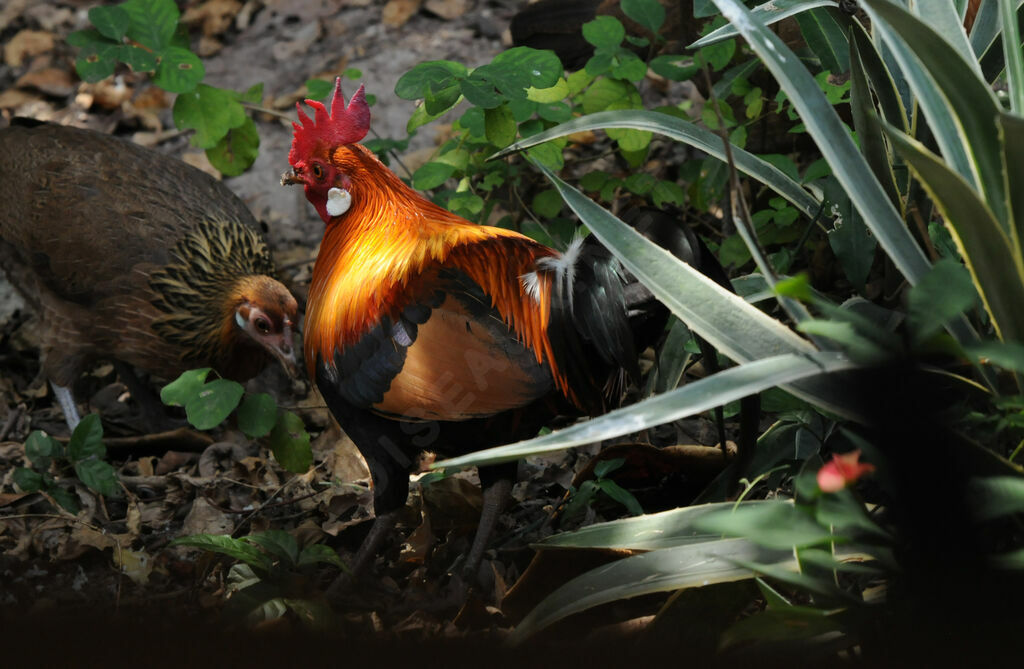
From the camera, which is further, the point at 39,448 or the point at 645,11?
the point at 645,11

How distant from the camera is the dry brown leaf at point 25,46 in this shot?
5227 mm

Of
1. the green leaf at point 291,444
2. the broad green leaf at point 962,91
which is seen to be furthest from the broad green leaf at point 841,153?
the green leaf at point 291,444

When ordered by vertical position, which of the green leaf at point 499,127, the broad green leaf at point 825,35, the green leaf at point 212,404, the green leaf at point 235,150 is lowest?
the green leaf at point 212,404

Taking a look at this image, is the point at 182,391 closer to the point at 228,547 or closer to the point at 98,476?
the point at 98,476

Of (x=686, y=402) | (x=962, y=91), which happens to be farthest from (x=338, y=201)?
(x=962, y=91)

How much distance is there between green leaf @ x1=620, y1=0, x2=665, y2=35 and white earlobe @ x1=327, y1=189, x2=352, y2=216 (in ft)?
3.51

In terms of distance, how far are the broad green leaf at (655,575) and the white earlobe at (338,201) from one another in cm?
125

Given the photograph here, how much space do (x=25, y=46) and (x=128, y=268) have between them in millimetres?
2627

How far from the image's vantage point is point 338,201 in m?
2.52

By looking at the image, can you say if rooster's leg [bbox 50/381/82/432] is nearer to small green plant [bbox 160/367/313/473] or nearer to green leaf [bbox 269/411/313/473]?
small green plant [bbox 160/367/313/473]

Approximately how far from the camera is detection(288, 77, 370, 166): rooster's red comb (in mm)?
2488

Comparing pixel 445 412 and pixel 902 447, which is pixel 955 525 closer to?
pixel 902 447

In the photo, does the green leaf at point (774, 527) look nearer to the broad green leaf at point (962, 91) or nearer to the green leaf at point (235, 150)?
the broad green leaf at point (962, 91)

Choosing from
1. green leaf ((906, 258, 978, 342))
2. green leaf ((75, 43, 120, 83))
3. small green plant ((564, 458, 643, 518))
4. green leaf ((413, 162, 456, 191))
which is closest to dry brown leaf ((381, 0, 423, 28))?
green leaf ((75, 43, 120, 83))
